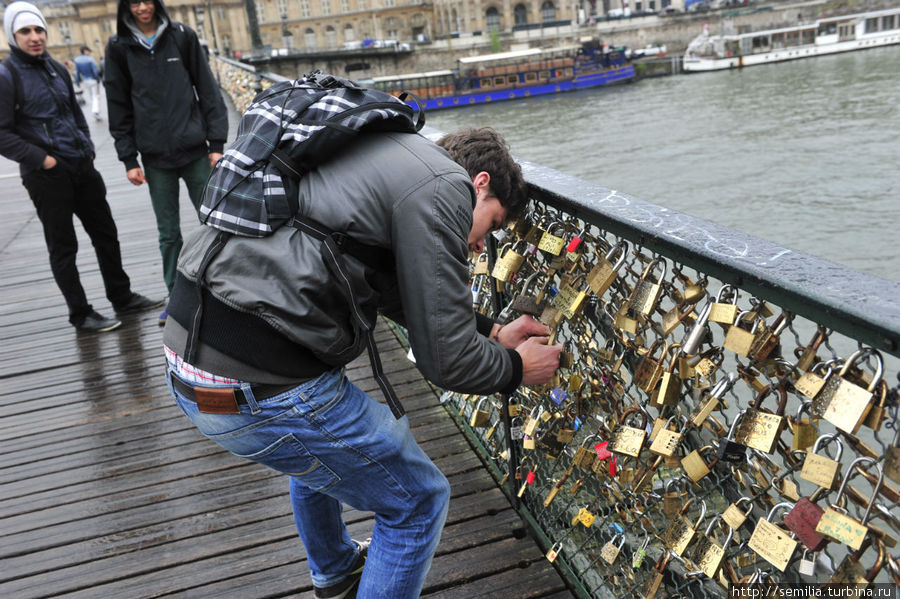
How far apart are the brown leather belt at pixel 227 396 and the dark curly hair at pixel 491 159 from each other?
24.0 inches

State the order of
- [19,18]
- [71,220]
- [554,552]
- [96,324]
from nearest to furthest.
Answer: [554,552] → [19,18] → [71,220] → [96,324]

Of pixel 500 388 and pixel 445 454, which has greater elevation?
pixel 500 388

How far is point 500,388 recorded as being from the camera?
1.65m

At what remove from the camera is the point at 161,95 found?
406 cm

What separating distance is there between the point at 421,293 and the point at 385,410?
394mm

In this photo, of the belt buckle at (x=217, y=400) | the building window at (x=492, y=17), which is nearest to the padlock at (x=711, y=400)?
the belt buckle at (x=217, y=400)

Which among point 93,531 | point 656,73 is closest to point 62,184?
point 93,531

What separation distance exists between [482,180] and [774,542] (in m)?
0.92

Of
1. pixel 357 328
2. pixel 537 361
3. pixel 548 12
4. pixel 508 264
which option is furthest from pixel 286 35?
pixel 357 328

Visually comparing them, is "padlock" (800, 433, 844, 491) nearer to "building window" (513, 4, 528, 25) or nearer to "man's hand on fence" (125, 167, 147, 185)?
"man's hand on fence" (125, 167, 147, 185)

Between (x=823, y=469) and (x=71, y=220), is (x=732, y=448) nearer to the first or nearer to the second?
(x=823, y=469)

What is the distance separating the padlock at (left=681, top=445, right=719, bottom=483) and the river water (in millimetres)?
11193

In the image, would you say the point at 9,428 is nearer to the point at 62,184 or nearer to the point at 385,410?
the point at 62,184

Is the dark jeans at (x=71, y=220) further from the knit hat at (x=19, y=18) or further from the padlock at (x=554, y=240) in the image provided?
the padlock at (x=554, y=240)
